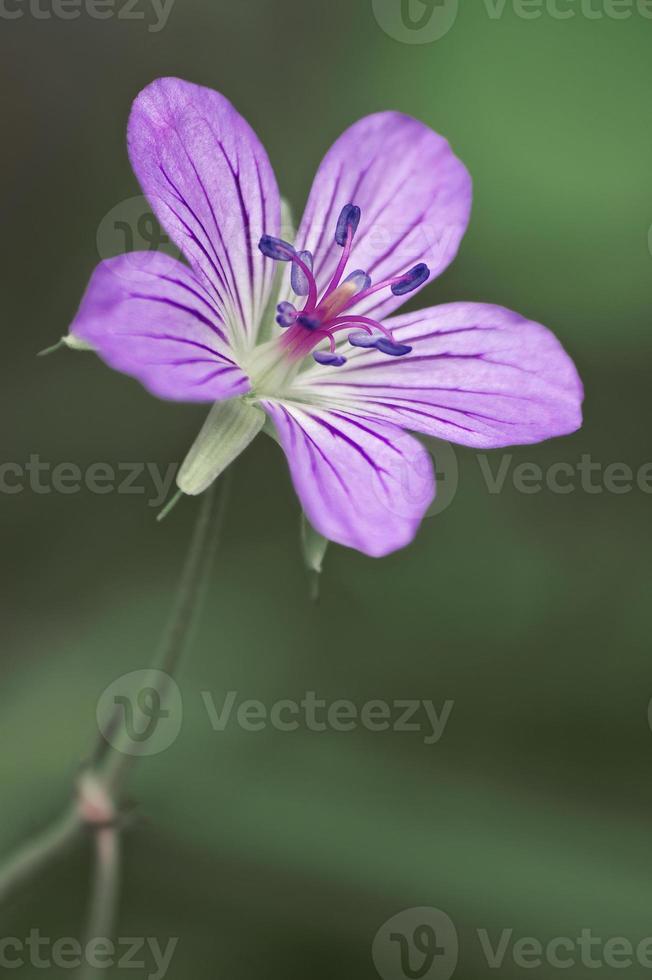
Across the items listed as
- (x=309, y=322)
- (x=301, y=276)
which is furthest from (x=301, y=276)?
(x=309, y=322)

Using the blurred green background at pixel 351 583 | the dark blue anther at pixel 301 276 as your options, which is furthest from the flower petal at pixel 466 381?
the blurred green background at pixel 351 583

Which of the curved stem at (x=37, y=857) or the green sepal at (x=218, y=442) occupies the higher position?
the green sepal at (x=218, y=442)

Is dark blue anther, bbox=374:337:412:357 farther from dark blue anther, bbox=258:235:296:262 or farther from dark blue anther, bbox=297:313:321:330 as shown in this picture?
dark blue anther, bbox=258:235:296:262

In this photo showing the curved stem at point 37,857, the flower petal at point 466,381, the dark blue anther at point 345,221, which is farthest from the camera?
the curved stem at point 37,857

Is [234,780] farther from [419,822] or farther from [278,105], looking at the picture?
[278,105]

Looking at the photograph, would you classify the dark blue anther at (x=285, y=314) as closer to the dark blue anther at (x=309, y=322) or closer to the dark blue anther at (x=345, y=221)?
the dark blue anther at (x=309, y=322)

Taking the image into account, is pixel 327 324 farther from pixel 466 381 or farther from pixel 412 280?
pixel 466 381

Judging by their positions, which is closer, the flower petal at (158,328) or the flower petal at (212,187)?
the flower petal at (158,328)
